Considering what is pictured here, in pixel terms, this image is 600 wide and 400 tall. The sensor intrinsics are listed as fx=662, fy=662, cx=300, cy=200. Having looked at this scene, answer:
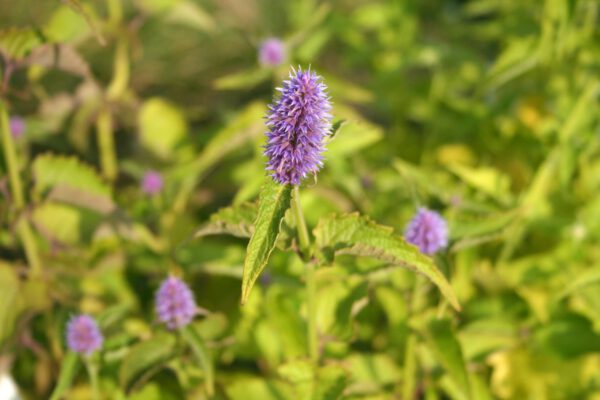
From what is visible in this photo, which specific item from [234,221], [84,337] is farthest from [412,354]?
[84,337]

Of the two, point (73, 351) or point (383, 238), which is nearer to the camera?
point (383, 238)

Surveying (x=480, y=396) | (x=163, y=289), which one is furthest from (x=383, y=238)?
(x=480, y=396)

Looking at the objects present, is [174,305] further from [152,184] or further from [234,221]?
[152,184]

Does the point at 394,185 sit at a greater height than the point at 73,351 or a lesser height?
greater

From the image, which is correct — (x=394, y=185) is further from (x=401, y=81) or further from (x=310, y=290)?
(x=310, y=290)

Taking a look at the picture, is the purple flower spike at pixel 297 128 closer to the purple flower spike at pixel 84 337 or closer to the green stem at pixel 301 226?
the green stem at pixel 301 226

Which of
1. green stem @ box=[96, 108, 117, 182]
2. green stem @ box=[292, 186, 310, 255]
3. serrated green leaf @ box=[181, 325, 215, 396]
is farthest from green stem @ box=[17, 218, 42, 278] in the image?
green stem @ box=[292, 186, 310, 255]

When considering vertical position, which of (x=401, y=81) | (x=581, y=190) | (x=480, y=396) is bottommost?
(x=480, y=396)
